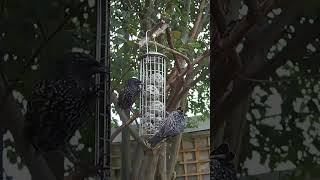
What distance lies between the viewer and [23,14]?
1531 millimetres

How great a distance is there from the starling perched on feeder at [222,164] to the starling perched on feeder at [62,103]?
1.23 ft

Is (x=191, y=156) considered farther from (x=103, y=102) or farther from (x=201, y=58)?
(x=103, y=102)

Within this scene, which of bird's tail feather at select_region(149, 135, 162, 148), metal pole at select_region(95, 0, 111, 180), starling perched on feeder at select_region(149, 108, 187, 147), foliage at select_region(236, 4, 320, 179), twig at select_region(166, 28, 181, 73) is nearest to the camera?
foliage at select_region(236, 4, 320, 179)

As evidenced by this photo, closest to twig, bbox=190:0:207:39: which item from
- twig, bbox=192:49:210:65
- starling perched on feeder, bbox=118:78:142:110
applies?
twig, bbox=192:49:210:65

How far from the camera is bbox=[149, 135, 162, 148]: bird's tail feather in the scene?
8.34 ft

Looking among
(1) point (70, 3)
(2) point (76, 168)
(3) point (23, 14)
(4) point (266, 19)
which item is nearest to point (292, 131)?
(4) point (266, 19)

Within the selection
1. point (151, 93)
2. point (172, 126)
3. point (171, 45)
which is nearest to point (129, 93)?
point (151, 93)

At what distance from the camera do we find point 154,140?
8.55 feet

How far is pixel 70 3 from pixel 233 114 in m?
0.57

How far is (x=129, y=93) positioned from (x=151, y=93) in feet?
0.34

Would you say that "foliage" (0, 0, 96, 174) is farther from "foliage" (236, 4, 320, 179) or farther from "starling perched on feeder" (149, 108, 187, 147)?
"starling perched on feeder" (149, 108, 187, 147)

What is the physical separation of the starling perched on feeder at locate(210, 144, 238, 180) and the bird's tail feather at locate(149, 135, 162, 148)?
121 centimetres

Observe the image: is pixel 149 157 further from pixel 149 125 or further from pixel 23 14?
pixel 23 14

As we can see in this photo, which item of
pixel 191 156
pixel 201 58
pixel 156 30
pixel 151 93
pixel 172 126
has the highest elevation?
pixel 156 30
